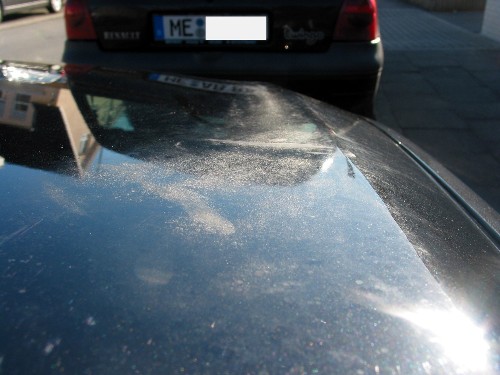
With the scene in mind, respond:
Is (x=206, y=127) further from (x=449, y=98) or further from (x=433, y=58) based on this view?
(x=433, y=58)

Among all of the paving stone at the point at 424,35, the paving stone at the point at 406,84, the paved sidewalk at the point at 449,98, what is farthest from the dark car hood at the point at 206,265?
the paving stone at the point at 424,35

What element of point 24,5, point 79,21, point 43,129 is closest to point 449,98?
point 79,21

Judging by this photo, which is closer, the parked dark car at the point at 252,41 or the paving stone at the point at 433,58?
the parked dark car at the point at 252,41

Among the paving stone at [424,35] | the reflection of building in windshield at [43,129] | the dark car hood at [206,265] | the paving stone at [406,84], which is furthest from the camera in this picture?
the paving stone at [424,35]

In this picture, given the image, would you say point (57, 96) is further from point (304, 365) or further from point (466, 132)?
point (466, 132)

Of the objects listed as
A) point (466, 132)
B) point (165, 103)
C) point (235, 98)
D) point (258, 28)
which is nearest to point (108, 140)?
point (165, 103)

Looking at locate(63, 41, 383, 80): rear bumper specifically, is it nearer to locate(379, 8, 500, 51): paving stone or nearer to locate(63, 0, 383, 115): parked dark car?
locate(63, 0, 383, 115): parked dark car

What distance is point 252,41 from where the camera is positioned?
12.0 ft

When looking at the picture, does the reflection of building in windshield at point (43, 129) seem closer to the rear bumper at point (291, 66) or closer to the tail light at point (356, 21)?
the rear bumper at point (291, 66)

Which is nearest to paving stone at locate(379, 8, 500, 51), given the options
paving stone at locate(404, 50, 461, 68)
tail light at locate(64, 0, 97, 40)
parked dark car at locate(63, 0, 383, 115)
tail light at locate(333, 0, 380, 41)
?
paving stone at locate(404, 50, 461, 68)

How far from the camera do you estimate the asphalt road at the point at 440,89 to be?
4.29 meters

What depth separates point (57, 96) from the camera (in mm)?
2023

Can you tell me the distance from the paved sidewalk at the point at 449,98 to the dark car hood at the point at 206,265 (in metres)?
2.49

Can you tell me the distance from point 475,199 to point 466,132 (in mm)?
3203
